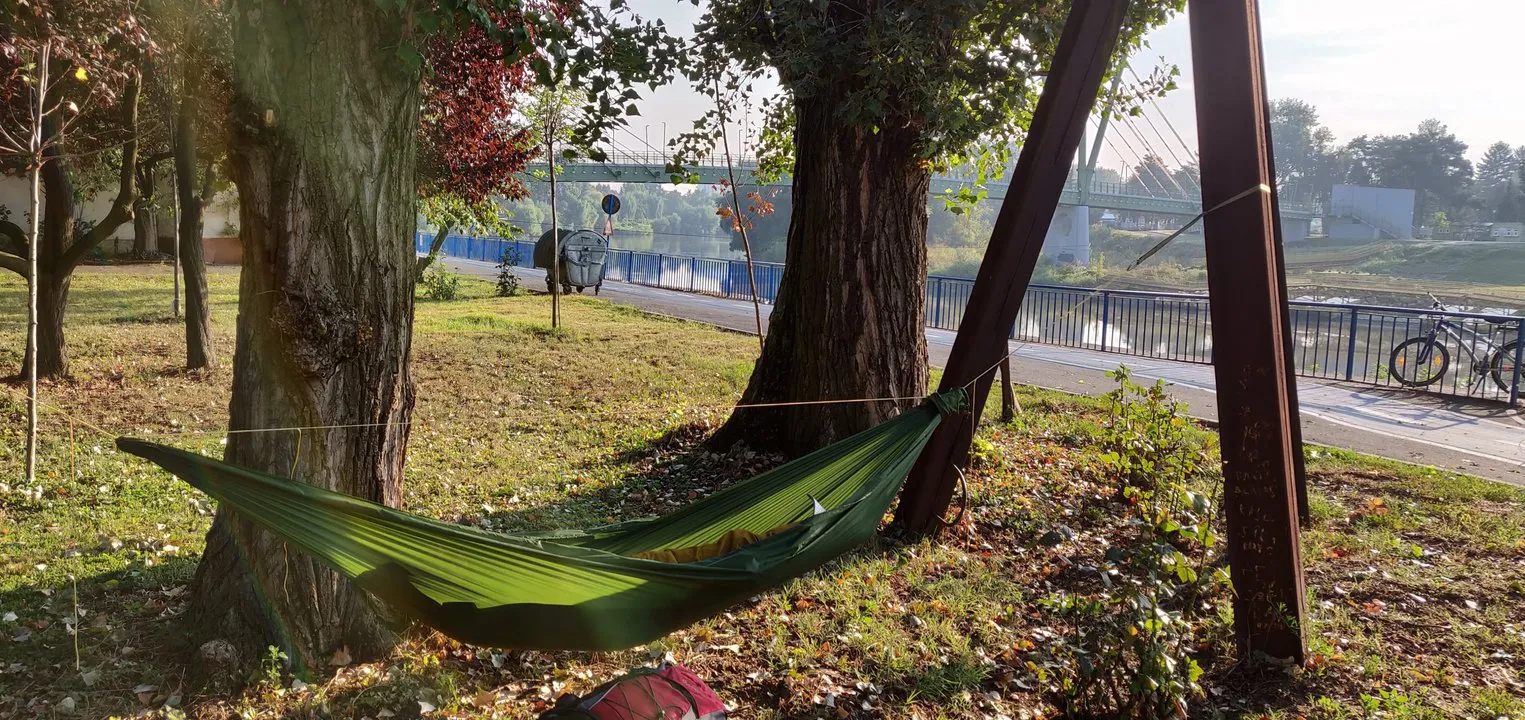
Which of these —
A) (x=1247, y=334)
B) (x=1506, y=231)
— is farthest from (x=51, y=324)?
(x=1506, y=231)

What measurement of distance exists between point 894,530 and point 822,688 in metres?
1.38

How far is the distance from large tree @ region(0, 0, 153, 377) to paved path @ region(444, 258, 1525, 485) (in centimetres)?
518

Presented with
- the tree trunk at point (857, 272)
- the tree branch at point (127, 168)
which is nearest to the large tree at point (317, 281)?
the tree trunk at point (857, 272)

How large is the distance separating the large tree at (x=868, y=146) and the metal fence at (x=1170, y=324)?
42.8 inches

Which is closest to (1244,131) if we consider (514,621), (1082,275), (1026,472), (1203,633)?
(1203,633)

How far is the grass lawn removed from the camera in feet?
9.04

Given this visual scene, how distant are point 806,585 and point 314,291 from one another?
2097 mm

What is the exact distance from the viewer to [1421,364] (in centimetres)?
971

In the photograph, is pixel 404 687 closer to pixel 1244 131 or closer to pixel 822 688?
pixel 822 688

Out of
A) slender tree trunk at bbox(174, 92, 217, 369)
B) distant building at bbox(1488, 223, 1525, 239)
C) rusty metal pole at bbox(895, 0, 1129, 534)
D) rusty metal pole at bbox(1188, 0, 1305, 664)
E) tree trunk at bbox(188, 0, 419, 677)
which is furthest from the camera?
distant building at bbox(1488, 223, 1525, 239)

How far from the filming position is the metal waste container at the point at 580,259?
17.6 m

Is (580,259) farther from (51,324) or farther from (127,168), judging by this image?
(51,324)

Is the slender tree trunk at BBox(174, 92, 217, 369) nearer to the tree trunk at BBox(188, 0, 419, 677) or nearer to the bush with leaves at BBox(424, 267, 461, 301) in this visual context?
the tree trunk at BBox(188, 0, 419, 677)

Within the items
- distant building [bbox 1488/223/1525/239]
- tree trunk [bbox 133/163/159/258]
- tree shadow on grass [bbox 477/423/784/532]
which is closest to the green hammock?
tree shadow on grass [bbox 477/423/784/532]
